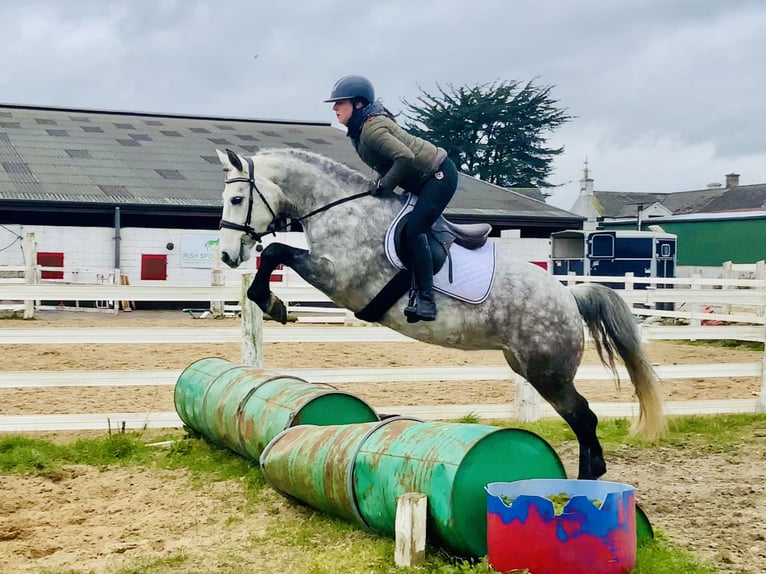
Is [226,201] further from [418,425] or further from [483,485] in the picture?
[483,485]

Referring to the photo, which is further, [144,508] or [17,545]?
[144,508]

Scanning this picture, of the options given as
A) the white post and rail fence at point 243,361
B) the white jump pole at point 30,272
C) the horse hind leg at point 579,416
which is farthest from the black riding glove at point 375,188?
the white jump pole at point 30,272

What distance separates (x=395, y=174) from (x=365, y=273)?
1.84 ft

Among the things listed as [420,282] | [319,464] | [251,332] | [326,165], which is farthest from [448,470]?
[251,332]

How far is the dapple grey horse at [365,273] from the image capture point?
4910 millimetres

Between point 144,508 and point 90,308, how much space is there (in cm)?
1581

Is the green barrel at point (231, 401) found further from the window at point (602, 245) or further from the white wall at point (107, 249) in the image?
the window at point (602, 245)

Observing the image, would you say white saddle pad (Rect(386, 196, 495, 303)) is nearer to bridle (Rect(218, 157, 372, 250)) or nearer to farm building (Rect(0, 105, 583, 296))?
bridle (Rect(218, 157, 372, 250))

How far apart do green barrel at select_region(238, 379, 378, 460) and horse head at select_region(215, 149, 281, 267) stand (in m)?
1.00

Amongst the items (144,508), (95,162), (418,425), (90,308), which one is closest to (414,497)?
(418,425)

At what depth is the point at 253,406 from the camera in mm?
5715

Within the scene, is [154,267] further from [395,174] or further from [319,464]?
[319,464]

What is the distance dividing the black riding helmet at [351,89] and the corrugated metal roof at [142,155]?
59.3ft

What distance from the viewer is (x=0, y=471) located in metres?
5.76
